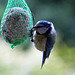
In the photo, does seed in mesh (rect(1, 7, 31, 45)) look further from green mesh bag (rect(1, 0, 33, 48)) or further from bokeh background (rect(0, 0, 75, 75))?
bokeh background (rect(0, 0, 75, 75))

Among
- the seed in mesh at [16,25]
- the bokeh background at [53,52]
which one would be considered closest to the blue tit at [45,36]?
the seed in mesh at [16,25]

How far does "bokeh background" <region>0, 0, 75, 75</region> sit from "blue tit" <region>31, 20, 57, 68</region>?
7.18 feet

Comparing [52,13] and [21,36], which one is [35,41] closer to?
[21,36]

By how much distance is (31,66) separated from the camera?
5.08 m

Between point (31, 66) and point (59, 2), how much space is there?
1943 mm

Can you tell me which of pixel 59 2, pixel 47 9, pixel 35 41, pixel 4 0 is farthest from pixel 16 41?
pixel 59 2

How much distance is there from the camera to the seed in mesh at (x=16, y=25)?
174cm

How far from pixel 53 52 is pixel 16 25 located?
379cm

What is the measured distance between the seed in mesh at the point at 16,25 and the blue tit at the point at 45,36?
0.33 feet

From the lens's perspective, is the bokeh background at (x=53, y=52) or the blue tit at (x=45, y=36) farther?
the bokeh background at (x=53, y=52)

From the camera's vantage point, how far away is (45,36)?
6.15 feet

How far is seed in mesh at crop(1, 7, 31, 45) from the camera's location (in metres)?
1.74

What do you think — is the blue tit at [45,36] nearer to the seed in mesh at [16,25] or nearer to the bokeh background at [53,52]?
the seed in mesh at [16,25]

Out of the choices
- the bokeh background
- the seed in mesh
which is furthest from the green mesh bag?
the bokeh background
